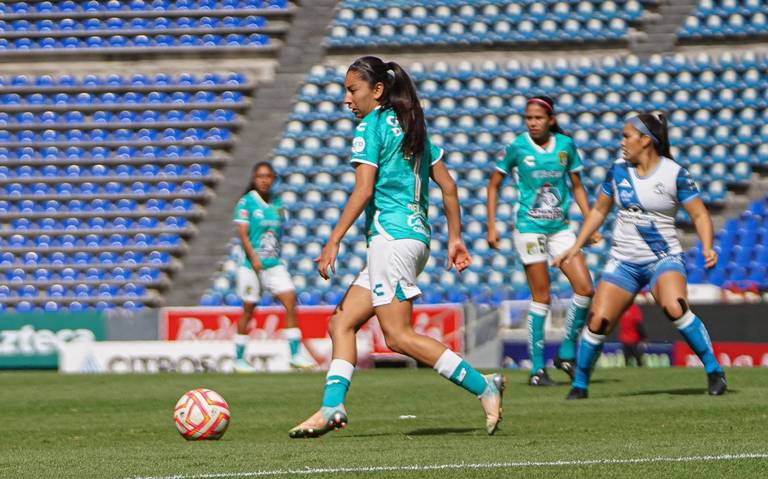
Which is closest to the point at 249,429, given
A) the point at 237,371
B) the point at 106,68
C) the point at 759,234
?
the point at 237,371

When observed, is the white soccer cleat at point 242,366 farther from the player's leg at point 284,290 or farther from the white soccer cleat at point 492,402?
the white soccer cleat at point 492,402

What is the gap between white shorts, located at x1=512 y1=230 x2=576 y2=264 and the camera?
11.4 m

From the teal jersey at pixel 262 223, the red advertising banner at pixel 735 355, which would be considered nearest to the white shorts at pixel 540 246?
the teal jersey at pixel 262 223

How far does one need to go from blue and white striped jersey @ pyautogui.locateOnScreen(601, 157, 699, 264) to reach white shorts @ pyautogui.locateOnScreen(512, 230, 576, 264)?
1766mm

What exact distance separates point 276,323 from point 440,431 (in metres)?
11.5

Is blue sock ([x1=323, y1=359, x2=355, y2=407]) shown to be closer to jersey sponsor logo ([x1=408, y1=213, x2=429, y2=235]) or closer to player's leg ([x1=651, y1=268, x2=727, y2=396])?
jersey sponsor logo ([x1=408, y1=213, x2=429, y2=235])

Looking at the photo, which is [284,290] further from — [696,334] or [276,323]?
[696,334]

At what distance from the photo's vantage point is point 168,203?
24031 mm

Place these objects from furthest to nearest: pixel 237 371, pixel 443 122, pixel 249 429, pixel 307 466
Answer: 1. pixel 443 122
2. pixel 237 371
3. pixel 249 429
4. pixel 307 466

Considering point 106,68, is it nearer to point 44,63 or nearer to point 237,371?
point 44,63

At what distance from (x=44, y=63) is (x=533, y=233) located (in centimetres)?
1641

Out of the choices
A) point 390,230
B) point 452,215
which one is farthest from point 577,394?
point 390,230

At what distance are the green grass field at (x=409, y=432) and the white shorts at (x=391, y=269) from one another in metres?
0.78

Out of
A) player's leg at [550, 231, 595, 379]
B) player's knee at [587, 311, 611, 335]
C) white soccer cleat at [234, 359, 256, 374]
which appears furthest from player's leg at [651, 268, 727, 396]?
white soccer cleat at [234, 359, 256, 374]
